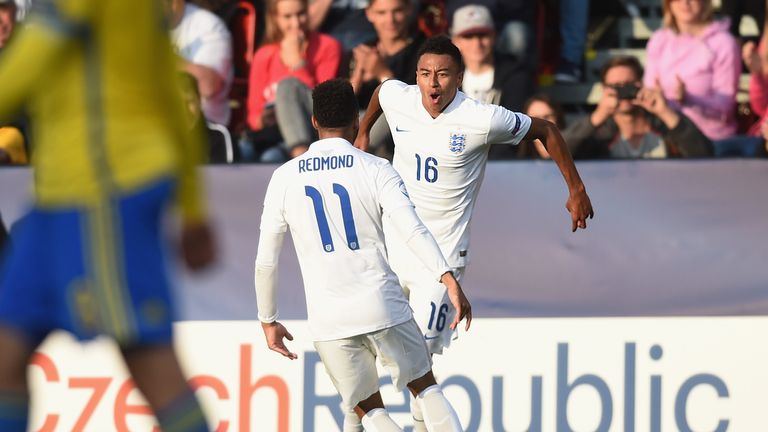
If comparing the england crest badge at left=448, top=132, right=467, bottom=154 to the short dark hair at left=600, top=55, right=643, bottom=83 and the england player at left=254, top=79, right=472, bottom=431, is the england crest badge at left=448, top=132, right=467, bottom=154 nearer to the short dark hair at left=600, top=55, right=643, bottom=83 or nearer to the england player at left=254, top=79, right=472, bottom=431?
the england player at left=254, top=79, right=472, bottom=431

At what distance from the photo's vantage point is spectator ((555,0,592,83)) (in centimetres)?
1083

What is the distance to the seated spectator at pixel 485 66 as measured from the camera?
9.77 m

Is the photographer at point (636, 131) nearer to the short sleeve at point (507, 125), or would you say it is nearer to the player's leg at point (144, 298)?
the short sleeve at point (507, 125)

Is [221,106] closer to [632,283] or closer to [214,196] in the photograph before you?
[214,196]

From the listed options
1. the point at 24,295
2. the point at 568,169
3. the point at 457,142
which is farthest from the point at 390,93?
the point at 24,295

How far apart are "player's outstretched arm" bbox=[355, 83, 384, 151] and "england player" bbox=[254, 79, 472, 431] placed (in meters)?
1.23

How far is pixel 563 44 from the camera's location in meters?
10.9

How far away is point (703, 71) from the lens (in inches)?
391

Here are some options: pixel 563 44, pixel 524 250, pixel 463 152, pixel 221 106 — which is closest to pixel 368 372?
pixel 463 152

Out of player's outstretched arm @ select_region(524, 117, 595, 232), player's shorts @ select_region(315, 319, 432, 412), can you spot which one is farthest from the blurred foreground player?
player's outstretched arm @ select_region(524, 117, 595, 232)

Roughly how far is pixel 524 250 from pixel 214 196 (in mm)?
1855

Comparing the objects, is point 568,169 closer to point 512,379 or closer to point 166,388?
point 512,379

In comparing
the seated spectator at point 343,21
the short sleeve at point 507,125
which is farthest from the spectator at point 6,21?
the short sleeve at point 507,125

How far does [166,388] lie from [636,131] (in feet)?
19.0
